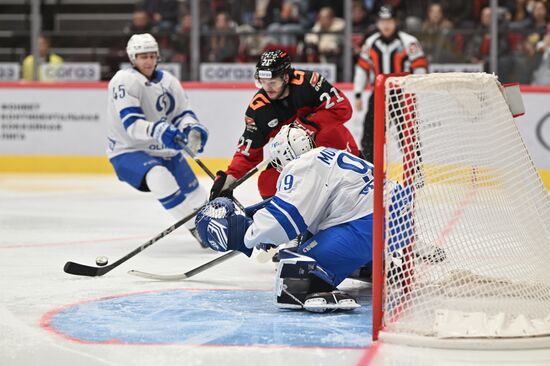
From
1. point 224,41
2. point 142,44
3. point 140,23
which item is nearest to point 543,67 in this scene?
point 224,41

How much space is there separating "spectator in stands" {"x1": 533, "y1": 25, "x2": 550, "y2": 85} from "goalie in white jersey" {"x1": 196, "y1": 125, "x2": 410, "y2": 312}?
15.7 ft

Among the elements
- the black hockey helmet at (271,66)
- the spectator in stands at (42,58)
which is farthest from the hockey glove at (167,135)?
the spectator in stands at (42,58)

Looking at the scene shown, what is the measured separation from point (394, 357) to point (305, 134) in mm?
965

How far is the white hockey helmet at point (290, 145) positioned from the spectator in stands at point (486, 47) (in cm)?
483

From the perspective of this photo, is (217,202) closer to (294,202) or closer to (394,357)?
(294,202)

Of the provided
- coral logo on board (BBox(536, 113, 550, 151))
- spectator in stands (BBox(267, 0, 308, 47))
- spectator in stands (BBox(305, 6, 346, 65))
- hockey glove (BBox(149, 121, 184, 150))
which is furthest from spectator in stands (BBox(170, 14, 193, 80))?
hockey glove (BBox(149, 121, 184, 150))

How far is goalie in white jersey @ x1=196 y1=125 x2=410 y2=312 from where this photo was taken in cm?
353

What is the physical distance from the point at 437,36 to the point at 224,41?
173cm

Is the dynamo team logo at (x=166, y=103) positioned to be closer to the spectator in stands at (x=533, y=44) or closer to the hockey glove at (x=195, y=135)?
the hockey glove at (x=195, y=135)

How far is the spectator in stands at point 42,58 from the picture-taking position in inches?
356

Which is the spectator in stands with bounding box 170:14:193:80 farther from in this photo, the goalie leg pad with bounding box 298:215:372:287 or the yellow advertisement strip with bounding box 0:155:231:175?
the goalie leg pad with bounding box 298:215:372:287

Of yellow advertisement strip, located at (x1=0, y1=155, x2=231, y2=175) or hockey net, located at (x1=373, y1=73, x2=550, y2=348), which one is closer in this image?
hockey net, located at (x1=373, y1=73, x2=550, y2=348)

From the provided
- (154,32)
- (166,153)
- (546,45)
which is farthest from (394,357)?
(154,32)

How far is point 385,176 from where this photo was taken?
127 inches
